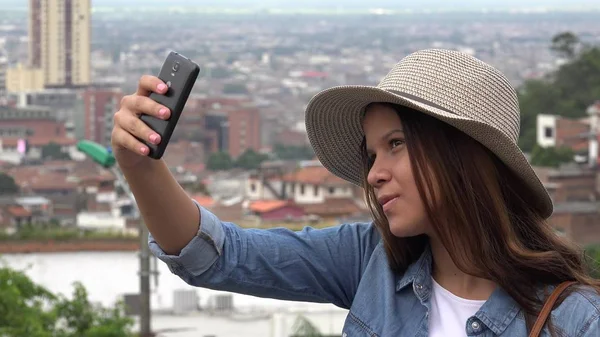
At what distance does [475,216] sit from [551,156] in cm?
2008

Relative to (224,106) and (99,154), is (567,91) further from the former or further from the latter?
(99,154)

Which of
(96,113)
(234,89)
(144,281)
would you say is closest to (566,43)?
(96,113)

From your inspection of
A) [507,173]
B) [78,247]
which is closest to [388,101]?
[507,173]

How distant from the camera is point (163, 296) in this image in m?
13.6

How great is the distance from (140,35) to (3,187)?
34.5m

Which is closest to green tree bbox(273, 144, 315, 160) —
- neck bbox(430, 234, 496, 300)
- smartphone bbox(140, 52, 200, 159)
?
neck bbox(430, 234, 496, 300)

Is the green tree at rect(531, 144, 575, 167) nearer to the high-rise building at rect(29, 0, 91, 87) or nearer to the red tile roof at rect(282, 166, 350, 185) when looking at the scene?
the red tile roof at rect(282, 166, 350, 185)

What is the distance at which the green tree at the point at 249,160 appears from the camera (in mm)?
34750

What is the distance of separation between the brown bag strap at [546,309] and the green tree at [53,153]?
35527mm

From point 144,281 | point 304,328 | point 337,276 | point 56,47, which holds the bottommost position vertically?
point 56,47

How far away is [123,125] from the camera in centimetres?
106

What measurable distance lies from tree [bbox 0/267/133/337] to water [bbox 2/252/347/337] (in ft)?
9.74

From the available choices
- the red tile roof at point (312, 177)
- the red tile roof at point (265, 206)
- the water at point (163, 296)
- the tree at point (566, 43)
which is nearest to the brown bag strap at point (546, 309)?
the water at point (163, 296)

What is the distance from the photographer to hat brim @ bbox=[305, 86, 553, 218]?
1.09m
